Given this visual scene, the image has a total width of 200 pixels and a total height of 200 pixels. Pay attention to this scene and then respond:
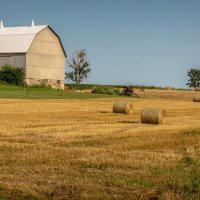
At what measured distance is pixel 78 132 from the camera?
17641 millimetres

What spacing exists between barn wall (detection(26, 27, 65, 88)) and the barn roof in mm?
592

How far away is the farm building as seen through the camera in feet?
217

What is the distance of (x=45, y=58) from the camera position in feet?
225

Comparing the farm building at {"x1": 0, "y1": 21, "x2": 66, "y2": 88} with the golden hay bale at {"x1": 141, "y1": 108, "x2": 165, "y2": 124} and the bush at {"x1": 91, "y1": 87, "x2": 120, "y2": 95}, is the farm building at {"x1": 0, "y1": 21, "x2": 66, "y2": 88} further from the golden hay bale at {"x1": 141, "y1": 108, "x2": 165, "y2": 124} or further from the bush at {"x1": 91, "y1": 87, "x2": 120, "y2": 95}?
the golden hay bale at {"x1": 141, "y1": 108, "x2": 165, "y2": 124}

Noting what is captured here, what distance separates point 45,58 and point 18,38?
413 centimetres

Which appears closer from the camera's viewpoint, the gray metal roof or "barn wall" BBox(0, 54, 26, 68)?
"barn wall" BBox(0, 54, 26, 68)

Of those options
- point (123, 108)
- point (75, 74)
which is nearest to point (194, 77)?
point (75, 74)

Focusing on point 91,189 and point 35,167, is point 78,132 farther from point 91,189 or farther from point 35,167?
point 91,189

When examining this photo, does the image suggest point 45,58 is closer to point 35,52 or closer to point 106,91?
point 35,52

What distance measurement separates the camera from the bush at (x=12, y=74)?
63.3 metres

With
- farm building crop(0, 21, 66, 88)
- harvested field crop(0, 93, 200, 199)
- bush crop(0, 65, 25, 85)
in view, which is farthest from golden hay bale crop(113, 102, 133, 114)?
farm building crop(0, 21, 66, 88)

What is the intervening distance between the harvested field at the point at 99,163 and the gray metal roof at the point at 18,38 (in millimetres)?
49154

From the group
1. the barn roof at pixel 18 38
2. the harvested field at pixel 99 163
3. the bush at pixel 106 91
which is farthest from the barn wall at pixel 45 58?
the harvested field at pixel 99 163

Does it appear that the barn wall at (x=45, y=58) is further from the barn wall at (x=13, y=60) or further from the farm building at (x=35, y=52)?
the barn wall at (x=13, y=60)
